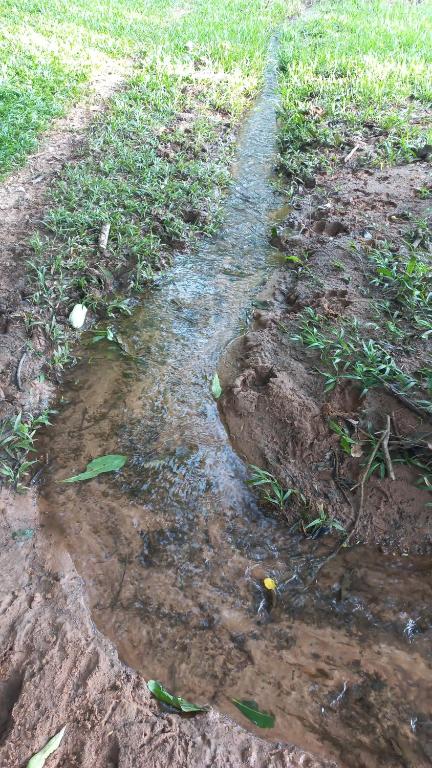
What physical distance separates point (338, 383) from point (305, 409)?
0.29 meters

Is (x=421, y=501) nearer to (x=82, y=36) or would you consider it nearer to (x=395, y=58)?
(x=395, y=58)

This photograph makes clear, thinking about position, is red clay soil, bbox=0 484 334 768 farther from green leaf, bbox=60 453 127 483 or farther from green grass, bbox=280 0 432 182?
green grass, bbox=280 0 432 182

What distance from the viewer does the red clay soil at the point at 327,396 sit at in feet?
9.38

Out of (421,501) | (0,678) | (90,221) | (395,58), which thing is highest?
(395,58)

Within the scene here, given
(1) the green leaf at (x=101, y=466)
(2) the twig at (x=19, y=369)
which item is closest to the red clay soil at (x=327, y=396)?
(1) the green leaf at (x=101, y=466)

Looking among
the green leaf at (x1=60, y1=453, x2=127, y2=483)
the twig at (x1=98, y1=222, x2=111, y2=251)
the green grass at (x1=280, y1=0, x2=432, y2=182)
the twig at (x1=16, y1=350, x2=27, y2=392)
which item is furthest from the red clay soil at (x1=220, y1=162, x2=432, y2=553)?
the green grass at (x1=280, y1=0, x2=432, y2=182)

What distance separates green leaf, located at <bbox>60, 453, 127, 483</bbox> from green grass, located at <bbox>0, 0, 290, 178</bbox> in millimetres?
3745

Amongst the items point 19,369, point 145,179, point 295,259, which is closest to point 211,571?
point 19,369

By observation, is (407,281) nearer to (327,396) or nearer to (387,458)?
(327,396)

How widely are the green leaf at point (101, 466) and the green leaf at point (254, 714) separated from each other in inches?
55.4

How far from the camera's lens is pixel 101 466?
3.11m

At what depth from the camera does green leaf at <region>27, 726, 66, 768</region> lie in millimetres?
1898

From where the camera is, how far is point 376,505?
287 centimetres

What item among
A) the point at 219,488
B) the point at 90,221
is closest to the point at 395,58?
the point at 90,221
